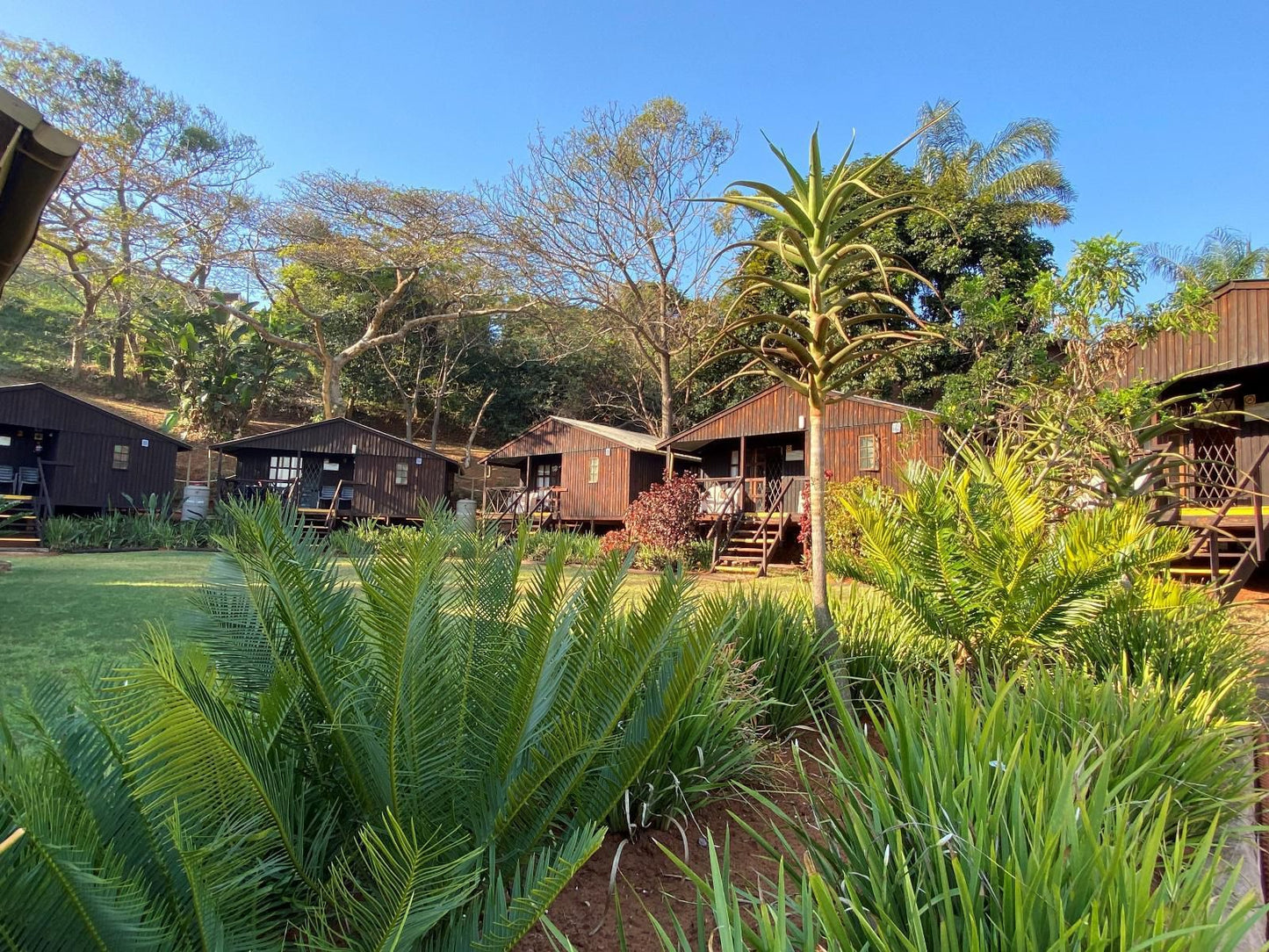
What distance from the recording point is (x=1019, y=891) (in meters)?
1.29

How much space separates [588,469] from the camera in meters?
25.2

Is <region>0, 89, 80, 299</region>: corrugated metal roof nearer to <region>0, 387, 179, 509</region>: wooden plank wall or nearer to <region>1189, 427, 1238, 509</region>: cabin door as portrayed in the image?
<region>1189, 427, 1238, 509</region>: cabin door

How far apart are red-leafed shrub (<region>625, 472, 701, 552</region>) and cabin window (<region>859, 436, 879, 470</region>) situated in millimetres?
4466

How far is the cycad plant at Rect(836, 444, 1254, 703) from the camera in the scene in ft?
12.6

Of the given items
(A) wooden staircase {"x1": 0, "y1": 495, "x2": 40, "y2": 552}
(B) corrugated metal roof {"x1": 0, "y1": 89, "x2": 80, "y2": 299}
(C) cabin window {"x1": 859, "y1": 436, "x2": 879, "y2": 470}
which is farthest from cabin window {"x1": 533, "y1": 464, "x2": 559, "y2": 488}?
(B) corrugated metal roof {"x1": 0, "y1": 89, "x2": 80, "y2": 299}

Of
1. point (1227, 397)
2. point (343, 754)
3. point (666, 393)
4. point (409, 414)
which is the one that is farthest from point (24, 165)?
point (409, 414)

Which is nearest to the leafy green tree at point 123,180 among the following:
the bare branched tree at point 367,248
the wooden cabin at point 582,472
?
the bare branched tree at point 367,248

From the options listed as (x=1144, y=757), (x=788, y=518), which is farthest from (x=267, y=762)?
(x=788, y=518)

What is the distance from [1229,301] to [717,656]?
1519 centimetres

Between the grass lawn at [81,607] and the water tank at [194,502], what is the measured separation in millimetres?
9060

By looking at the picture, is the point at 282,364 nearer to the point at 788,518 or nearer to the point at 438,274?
the point at 438,274

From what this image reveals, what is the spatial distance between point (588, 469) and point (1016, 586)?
71.2 feet

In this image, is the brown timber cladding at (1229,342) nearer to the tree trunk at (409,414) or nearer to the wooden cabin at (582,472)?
the wooden cabin at (582,472)

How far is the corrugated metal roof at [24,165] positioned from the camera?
273cm
